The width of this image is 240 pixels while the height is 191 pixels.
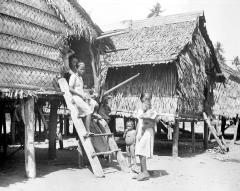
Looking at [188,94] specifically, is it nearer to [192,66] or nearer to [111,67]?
[192,66]

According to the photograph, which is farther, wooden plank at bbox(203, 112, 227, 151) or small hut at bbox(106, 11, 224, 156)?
wooden plank at bbox(203, 112, 227, 151)

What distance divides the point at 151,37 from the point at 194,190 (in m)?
8.37

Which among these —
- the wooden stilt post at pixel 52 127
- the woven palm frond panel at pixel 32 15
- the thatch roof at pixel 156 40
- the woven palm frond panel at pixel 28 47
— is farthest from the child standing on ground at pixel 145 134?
the thatch roof at pixel 156 40

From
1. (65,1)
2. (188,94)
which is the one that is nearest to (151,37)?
(188,94)

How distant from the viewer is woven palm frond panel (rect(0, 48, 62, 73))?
809 centimetres

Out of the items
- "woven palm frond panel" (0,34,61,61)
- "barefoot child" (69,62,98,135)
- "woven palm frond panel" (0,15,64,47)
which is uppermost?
"woven palm frond panel" (0,15,64,47)

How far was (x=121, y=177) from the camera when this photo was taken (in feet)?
26.4

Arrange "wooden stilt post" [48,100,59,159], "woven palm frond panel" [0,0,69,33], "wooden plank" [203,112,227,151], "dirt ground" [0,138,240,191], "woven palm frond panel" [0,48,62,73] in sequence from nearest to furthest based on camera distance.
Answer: "dirt ground" [0,138,240,191]
"woven palm frond panel" [0,48,62,73]
"woven palm frond panel" [0,0,69,33]
"wooden stilt post" [48,100,59,159]
"wooden plank" [203,112,227,151]

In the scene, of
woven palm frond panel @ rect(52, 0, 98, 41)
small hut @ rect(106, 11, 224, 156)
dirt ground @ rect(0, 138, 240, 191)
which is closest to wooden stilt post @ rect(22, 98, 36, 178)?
dirt ground @ rect(0, 138, 240, 191)

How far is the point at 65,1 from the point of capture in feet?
31.5

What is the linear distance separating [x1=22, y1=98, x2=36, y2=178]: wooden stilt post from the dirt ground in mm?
257

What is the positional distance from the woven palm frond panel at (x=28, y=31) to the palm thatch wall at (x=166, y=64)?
3235mm

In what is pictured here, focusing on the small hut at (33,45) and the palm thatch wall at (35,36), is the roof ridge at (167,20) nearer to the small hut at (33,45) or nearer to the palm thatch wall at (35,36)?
the small hut at (33,45)

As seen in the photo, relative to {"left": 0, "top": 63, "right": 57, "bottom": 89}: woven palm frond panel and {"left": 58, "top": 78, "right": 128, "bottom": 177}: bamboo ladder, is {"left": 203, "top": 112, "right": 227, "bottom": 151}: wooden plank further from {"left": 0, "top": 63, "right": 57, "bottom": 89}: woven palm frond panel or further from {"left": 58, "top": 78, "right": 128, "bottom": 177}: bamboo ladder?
{"left": 0, "top": 63, "right": 57, "bottom": 89}: woven palm frond panel
